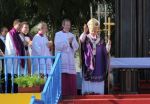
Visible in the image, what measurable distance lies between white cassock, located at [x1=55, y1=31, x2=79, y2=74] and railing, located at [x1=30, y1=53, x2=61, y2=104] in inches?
29.0

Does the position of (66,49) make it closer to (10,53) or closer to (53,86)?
(10,53)

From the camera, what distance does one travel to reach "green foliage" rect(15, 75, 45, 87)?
10922mm

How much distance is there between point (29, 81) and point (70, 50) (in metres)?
1.41

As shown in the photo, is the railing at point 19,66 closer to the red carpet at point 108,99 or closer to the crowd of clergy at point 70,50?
the crowd of clergy at point 70,50

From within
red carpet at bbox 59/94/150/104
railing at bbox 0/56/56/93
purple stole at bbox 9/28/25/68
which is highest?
purple stole at bbox 9/28/25/68

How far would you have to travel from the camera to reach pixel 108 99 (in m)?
10.9

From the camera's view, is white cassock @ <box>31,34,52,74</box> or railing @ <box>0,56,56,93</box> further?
white cassock @ <box>31,34,52,74</box>

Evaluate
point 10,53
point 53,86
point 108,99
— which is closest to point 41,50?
point 10,53

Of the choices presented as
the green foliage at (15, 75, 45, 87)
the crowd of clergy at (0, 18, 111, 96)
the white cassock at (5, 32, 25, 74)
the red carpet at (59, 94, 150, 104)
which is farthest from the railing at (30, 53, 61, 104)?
the white cassock at (5, 32, 25, 74)

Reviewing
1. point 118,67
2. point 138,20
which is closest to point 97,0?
point 138,20

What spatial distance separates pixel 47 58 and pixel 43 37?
790 mm

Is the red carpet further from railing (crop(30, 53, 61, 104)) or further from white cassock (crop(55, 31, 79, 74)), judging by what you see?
white cassock (crop(55, 31, 79, 74))

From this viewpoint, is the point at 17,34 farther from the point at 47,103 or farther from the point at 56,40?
the point at 47,103

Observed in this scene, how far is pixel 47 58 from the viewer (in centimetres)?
1144
